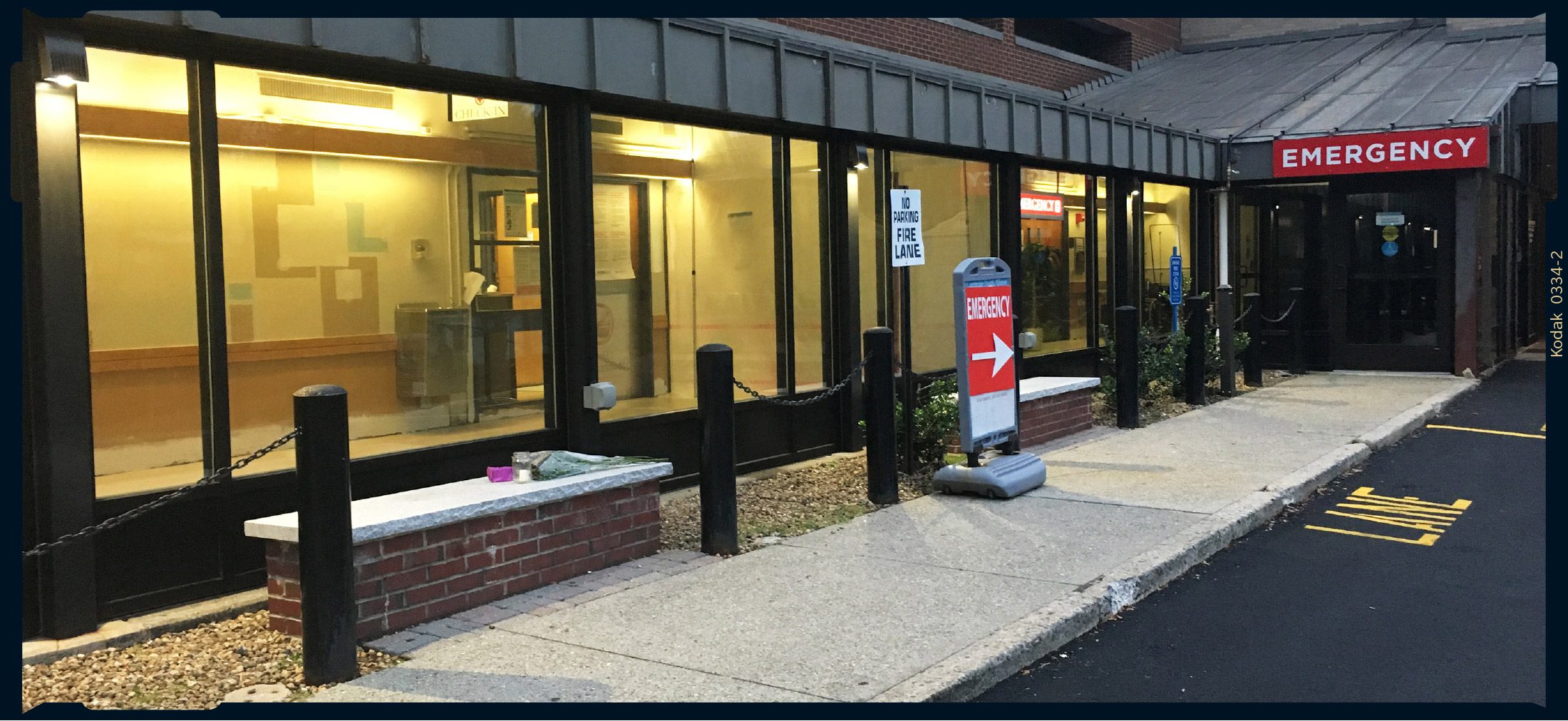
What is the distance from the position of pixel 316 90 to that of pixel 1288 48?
77.3 ft

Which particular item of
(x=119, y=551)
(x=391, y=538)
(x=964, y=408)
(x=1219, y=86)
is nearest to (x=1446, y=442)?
(x=964, y=408)

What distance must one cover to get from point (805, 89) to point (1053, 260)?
18.7 ft

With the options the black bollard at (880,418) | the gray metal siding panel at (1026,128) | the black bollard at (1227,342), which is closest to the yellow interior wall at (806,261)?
the black bollard at (880,418)

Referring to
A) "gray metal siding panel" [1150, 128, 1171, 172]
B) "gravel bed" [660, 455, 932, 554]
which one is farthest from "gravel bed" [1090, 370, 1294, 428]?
"gravel bed" [660, 455, 932, 554]

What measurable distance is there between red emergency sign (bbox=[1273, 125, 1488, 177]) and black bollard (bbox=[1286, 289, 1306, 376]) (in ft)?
6.24

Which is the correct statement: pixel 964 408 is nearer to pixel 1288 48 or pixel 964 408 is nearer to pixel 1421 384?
pixel 1421 384

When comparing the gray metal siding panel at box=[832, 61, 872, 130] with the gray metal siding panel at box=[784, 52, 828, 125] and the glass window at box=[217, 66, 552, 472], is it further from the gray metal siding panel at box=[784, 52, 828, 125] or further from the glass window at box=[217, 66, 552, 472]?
the glass window at box=[217, 66, 552, 472]

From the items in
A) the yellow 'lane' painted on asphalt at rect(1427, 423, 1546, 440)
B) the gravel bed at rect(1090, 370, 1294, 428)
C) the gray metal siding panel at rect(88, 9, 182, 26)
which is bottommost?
the yellow 'lane' painted on asphalt at rect(1427, 423, 1546, 440)

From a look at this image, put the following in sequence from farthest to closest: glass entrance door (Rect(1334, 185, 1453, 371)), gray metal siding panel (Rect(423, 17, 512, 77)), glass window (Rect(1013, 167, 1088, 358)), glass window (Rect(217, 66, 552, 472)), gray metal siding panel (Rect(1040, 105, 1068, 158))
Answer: glass entrance door (Rect(1334, 185, 1453, 371)) < glass window (Rect(1013, 167, 1088, 358)) < gray metal siding panel (Rect(1040, 105, 1068, 158)) < gray metal siding panel (Rect(423, 17, 512, 77)) < glass window (Rect(217, 66, 552, 472))

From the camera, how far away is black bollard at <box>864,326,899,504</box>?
8875 mm

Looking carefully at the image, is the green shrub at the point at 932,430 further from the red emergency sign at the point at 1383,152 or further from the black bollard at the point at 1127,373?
the red emergency sign at the point at 1383,152

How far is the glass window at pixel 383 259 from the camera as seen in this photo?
23.7 feet

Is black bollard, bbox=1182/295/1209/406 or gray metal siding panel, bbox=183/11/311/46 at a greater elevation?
gray metal siding panel, bbox=183/11/311/46

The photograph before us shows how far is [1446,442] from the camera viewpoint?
1201 cm
